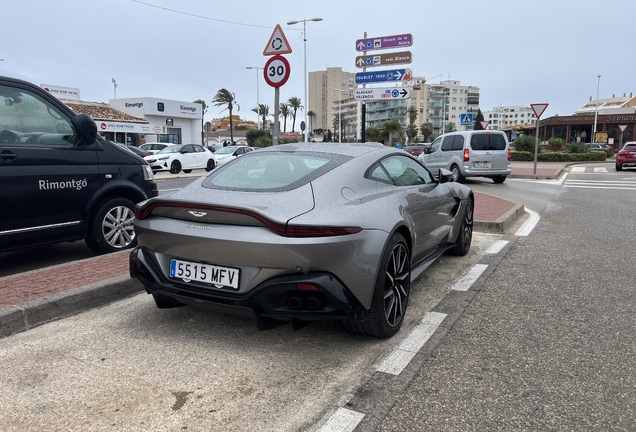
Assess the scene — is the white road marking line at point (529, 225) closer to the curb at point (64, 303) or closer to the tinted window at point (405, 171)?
the tinted window at point (405, 171)

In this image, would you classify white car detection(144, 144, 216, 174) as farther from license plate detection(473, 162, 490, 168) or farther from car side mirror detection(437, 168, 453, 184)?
car side mirror detection(437, 168, 453, 184)

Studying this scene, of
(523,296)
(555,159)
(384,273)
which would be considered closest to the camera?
(384,273)

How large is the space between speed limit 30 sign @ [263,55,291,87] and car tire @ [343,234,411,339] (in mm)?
5385

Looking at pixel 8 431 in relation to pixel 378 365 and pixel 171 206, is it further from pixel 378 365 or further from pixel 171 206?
pixel 378 365

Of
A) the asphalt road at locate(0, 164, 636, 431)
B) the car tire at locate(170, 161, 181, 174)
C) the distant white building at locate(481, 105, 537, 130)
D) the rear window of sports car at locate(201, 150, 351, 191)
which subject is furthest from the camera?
the distant white building at locate(481, 105, 537, 130)

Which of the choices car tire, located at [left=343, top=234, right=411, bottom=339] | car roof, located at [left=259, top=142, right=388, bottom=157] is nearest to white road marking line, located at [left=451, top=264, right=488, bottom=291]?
car tire, located at [left=343, top=234, right=411, bottom=339]

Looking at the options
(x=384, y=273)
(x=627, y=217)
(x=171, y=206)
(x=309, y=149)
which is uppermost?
(x=309, y=149)

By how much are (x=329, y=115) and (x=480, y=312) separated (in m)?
155

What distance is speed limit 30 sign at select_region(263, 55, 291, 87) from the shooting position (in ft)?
27.1

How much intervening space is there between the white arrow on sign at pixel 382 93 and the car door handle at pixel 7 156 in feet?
53.9

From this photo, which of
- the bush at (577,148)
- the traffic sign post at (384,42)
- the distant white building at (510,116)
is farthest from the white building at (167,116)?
the distant white building at (510,116)

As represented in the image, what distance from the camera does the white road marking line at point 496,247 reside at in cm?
624

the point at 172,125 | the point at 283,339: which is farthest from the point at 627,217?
the point at 172,125

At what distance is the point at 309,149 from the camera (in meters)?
4.05
